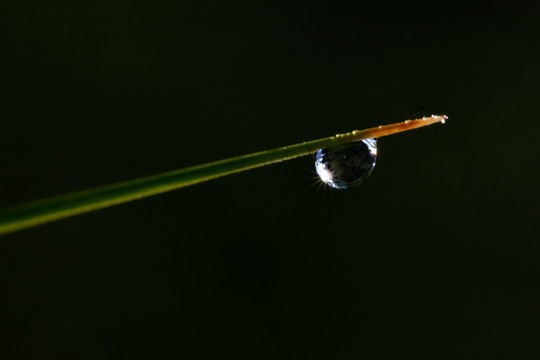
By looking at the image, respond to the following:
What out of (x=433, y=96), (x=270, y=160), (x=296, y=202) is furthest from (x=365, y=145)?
(x=433, y=96)

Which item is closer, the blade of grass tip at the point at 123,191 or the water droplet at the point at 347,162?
the blade of grass tip at the point at 123,191

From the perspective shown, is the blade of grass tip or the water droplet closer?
the blade of grass tip

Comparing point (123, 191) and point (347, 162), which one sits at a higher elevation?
point (347, 162)

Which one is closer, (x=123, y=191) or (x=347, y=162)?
(x=123, y=191)

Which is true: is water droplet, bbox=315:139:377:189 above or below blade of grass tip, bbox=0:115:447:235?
above

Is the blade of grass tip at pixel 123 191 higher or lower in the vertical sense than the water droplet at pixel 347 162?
lower
